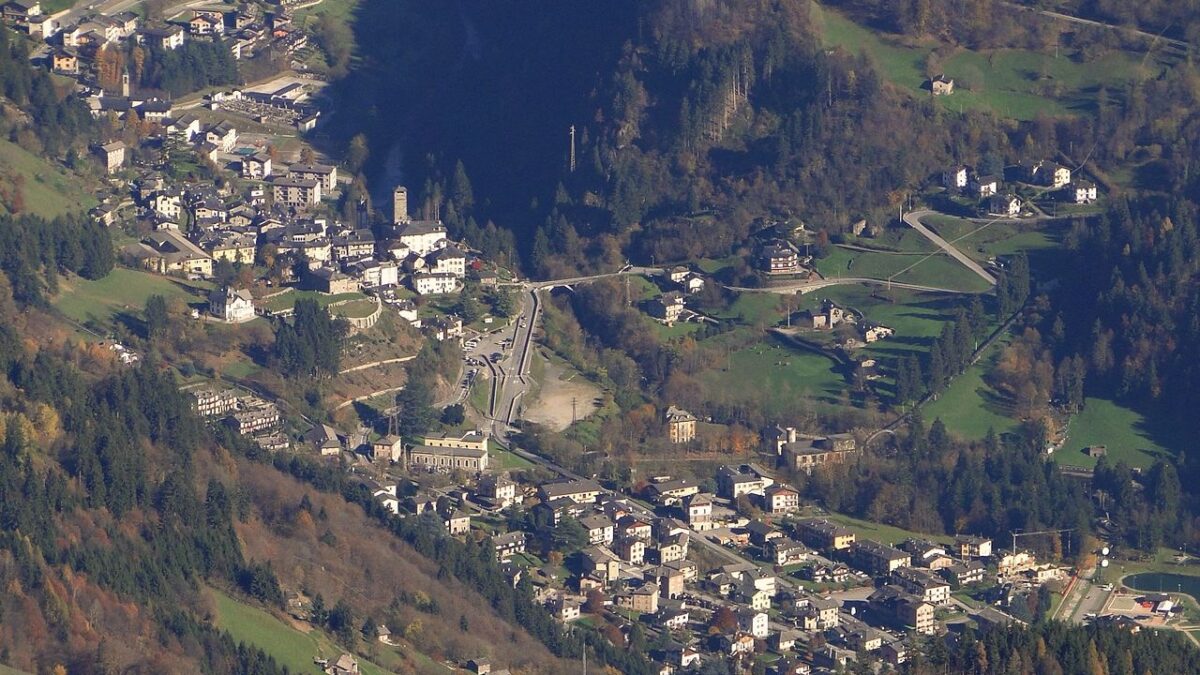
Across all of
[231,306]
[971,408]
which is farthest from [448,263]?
[971,408]

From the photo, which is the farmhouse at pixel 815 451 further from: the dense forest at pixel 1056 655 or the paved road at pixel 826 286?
the dense forest at pixel 1056 655

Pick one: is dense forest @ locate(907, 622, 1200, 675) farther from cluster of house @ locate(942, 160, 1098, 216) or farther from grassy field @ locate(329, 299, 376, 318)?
cluster of house @ locate(942, 160, 1098, 216)

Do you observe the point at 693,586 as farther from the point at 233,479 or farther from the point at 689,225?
the point at 689,225

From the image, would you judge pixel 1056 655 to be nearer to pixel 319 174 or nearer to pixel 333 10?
pixel 319 174

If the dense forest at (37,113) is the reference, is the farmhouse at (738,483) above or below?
below

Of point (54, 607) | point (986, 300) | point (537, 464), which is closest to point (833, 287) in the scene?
point (986, 300)

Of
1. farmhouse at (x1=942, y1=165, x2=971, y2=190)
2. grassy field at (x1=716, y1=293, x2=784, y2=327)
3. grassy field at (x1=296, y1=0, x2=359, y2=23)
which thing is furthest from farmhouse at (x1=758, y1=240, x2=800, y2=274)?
grassy field at (x1=296, y1=0, x2=359, y2=23)

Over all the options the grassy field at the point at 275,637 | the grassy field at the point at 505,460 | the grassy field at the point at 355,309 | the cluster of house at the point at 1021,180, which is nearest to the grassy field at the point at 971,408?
the cluster of house at the point at 1021,180
